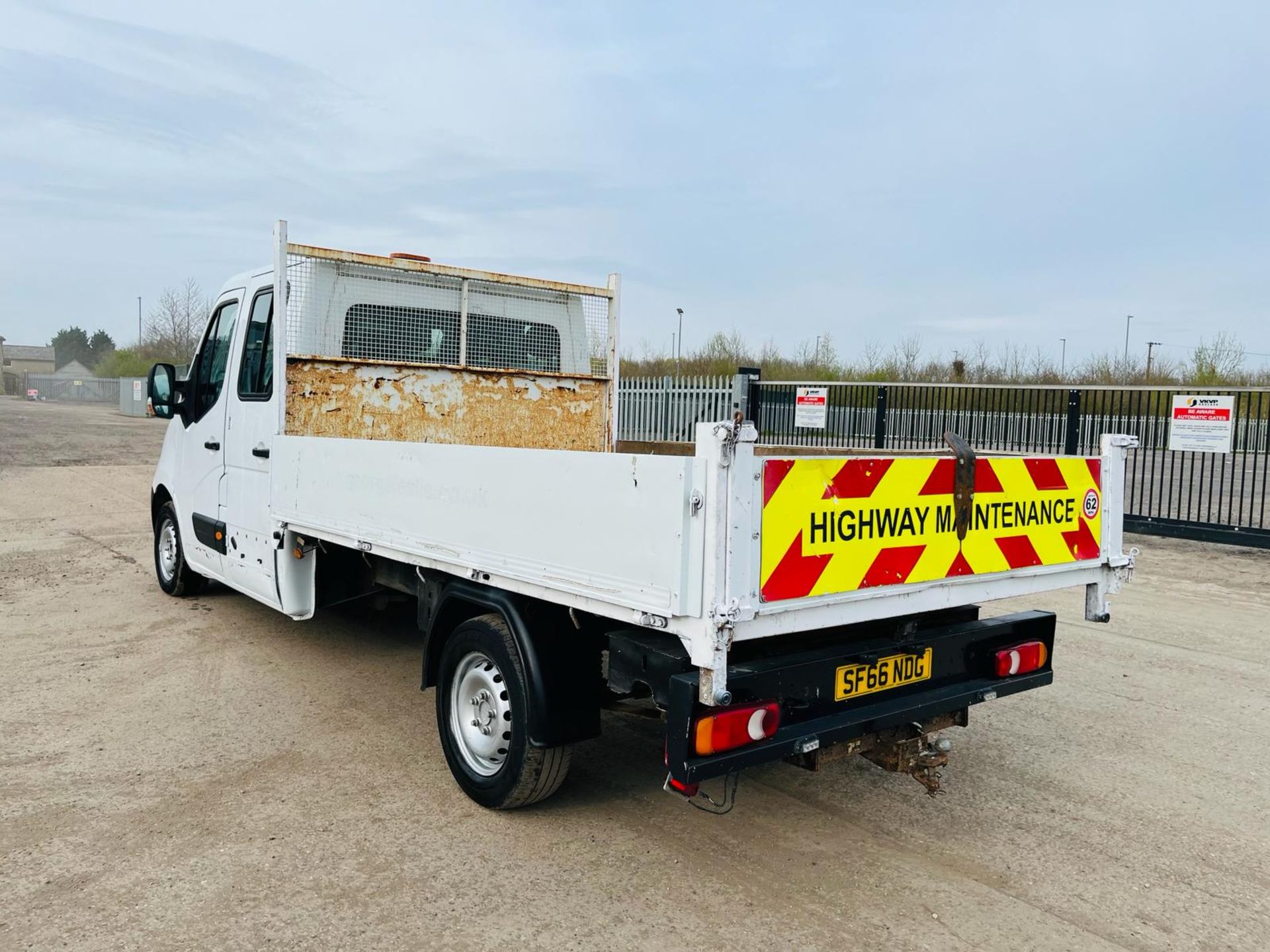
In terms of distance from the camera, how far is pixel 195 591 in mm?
7566

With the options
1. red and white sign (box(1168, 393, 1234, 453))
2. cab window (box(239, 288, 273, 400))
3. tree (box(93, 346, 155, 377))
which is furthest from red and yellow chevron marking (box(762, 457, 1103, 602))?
tree (box(93, 346, 155, 377))

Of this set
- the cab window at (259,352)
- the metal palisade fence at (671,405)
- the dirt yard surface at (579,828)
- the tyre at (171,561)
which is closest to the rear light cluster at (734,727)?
the dirt yard surface at (579,828)

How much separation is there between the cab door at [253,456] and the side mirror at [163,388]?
31.6 inches

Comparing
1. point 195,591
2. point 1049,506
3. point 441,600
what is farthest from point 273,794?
point 195,591

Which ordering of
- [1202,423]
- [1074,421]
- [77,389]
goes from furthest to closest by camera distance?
[77,389], [1074,421], [1202,423]

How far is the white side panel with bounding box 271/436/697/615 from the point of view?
284cm

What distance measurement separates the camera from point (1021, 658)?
12.8ft

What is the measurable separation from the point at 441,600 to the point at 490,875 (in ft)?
3.56

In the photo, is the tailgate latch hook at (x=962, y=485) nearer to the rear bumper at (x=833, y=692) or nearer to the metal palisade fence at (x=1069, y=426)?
the rear bumper at (x=833, y=692)

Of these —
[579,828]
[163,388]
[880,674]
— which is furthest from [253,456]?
[880,674]

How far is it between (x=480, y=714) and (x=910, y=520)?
1.83m

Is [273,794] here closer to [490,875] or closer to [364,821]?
[364,821]

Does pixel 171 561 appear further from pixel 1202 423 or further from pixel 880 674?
pixel 1202 423

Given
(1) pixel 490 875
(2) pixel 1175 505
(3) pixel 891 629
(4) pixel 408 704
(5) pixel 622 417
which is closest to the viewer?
(1) pixel 490 875
